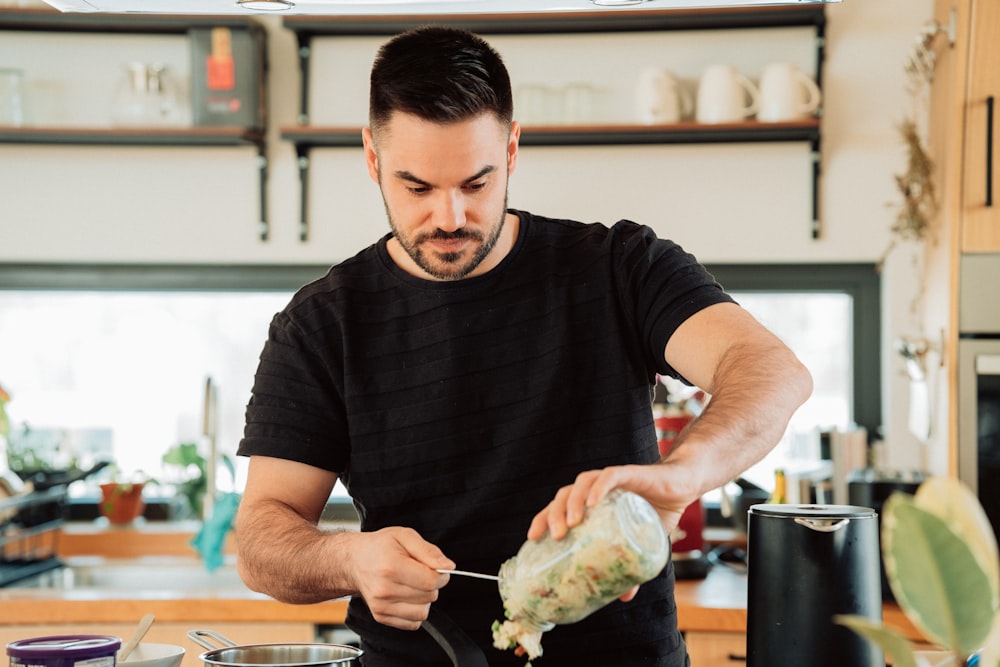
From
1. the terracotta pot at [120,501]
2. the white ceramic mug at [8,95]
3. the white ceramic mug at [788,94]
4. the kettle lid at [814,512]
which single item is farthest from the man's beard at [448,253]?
the white ceramic mug at [8,95]

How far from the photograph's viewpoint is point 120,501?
3.11 m

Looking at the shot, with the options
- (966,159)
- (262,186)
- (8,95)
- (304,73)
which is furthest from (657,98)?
(8,95)

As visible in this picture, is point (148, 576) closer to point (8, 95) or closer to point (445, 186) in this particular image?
point (8, 95)

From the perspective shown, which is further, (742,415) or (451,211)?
(451,211)

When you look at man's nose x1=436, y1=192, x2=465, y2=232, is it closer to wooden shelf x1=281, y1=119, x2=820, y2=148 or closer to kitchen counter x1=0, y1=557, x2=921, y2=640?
kitchen counter x1=0, y1=557, x2=921, y2=640

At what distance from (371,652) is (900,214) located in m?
1.85

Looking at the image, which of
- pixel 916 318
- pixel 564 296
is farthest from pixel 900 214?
pixel 564 296

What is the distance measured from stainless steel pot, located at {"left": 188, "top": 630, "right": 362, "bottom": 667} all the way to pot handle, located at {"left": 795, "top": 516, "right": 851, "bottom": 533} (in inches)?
19.3

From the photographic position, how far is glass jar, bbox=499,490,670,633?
0.95m

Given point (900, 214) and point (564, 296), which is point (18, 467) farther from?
point (900, 214)

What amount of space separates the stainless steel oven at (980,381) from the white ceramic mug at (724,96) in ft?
2.44

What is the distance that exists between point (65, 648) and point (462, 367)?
0.68 metres

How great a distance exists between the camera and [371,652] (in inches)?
62.1

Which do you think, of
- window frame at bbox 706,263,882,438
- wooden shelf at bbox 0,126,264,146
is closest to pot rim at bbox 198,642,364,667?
wooden shelf at bbox 0,126,264,146
